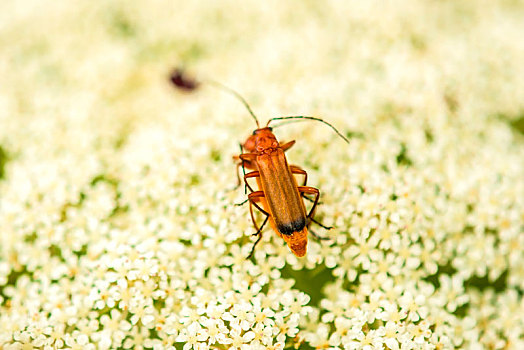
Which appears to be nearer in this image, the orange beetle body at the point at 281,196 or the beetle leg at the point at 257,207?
the orange beetle body at the point at 281,196

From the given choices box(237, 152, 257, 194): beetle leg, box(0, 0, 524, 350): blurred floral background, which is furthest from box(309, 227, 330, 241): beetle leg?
box(237, 152, 257, 194): beetle leg

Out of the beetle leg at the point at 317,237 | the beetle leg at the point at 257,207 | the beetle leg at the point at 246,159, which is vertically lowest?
the beetle leg at the point at 317,237

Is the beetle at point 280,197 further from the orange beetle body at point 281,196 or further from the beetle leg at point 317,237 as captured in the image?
the beetle leg at point 317,237

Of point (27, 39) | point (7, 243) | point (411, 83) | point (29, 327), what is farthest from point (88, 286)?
point (27, 39)

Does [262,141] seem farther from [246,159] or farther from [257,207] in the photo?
[257,207]

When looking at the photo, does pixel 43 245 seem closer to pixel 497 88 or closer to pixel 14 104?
pixel 14 104

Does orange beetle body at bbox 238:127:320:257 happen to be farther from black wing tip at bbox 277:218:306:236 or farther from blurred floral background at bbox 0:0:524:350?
blurred floral background at bbox 0:0:524:350

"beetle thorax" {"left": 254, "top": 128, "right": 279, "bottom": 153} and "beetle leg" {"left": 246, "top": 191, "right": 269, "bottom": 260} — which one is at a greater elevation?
"beetle thorax" {"left": 254, "top": 128, "right": 279, "bottom": 153}

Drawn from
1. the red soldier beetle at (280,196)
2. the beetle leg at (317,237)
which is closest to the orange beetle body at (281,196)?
the red soldier beetle at (280,196)

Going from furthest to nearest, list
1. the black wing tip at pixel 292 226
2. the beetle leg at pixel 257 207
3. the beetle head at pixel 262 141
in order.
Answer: the beetle head at pixel 262 141 < the beetle leg at pixel 257 207 < the black wing tip at pixel 292 226
